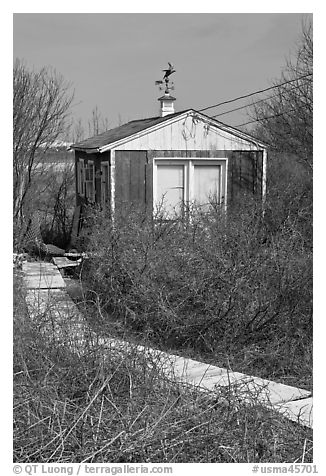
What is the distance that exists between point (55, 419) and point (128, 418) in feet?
1.48

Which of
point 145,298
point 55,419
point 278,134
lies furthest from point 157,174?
point 55,419

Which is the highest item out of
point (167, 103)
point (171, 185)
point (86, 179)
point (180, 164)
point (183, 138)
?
point (167, 103)

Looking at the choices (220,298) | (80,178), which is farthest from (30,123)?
(220,298)

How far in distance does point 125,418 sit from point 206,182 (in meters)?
8.73

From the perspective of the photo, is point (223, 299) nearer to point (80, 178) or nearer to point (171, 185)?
point (171, 185)

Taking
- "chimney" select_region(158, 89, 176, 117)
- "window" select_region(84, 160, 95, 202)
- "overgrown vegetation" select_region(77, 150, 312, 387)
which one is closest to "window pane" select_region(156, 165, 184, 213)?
"chimney" select_region(158, 89, 176, 117)

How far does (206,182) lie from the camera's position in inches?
484

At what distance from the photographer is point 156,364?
4.72 meters

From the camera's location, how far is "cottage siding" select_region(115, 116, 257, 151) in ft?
38.9

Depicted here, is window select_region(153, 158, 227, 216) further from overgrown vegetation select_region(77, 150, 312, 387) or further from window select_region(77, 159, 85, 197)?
overgrown vegetation select_region(77, 150, 312, 387)

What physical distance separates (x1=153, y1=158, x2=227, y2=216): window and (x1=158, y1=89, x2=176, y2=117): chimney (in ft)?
5.30

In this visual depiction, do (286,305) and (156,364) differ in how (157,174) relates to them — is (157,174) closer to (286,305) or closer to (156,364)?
(286,305)

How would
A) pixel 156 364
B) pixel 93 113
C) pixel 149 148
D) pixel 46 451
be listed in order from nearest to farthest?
pixel 46 451 < pixel 156 364 < pixel 149 148 < pixel 93 113

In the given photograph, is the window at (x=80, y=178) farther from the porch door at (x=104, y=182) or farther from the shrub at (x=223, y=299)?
the shrub at (x=223, y=299)
